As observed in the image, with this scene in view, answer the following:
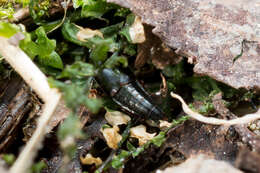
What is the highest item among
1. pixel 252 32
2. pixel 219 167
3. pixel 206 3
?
pixel 206 3

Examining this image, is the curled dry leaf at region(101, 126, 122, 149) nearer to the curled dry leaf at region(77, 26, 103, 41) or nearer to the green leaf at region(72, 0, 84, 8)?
the curled dry leaf at region(77, 26, 103, 41)

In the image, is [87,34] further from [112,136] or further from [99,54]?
[112,136]

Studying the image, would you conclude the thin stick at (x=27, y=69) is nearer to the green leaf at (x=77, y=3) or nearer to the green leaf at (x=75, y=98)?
the green leaf at (x=75, y=98)

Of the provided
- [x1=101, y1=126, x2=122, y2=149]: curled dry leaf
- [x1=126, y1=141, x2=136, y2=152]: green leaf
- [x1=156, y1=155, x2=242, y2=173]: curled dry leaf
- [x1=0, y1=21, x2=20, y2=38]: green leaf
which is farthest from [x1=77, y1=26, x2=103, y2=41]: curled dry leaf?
[x1=156, y1=155, x2=242, y2=173]: curled dry leaf

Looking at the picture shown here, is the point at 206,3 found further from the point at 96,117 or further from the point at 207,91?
the point at 96,117

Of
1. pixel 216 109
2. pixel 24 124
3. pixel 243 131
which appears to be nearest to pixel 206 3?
pixel 216 109

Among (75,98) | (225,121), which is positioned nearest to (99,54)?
(75,98)

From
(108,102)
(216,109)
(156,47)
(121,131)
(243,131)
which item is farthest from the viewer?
(156,47)
